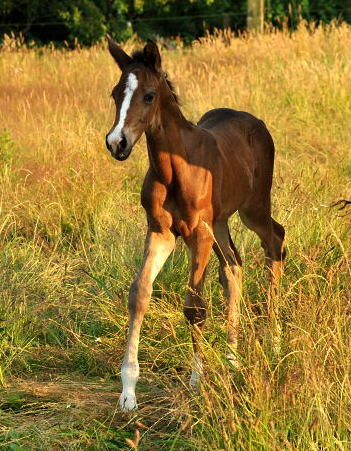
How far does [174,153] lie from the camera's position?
5.27 m

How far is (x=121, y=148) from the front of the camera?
4.56m

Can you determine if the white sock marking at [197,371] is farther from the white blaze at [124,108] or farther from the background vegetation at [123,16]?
the background vegetation at [123,16]

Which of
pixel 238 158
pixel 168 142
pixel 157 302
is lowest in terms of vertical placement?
pixel 157 302

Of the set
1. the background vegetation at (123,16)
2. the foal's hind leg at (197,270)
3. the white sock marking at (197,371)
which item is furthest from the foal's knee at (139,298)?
the background vegetation at (123,16)

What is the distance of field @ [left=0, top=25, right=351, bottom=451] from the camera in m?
4.25

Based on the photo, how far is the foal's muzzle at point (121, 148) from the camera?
4.53 meters

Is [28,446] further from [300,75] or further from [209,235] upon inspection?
[300,75]

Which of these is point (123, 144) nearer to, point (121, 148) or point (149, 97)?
point (121, 148)

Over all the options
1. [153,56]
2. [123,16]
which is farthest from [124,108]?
[123,16]

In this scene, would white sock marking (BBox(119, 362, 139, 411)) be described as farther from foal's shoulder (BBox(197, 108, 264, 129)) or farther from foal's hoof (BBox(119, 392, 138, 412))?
foal's shoulder (BBox(197, 108, 264, 129))

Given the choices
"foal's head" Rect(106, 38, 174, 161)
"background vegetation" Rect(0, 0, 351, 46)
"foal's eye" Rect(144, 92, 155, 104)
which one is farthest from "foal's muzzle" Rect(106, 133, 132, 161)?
"background vegetation" Rect(0, 0, 351, 46)

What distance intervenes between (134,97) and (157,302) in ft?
5.38

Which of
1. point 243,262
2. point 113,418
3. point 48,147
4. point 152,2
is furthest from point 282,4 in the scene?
point 113,418

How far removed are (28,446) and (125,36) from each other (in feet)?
81.4
